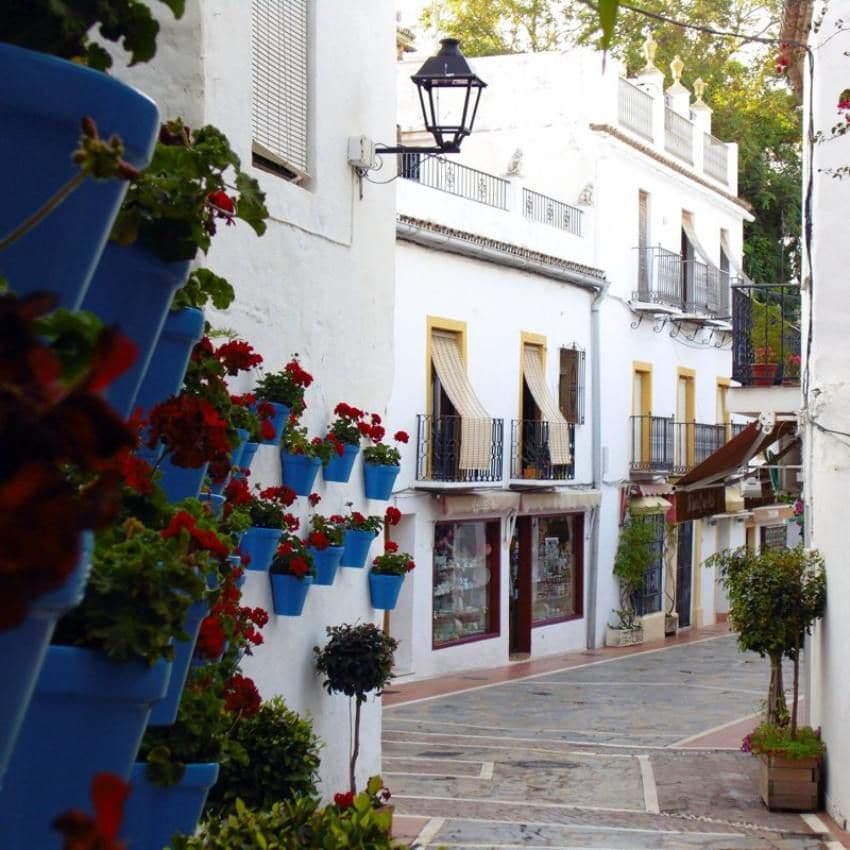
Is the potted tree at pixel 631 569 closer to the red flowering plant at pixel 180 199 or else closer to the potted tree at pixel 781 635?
the potted tree at pixel 781 635

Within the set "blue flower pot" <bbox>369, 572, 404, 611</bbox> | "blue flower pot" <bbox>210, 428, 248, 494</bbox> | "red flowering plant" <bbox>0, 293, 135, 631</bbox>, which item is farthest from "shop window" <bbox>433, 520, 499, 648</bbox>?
"red flowering plant" <bbox>0, 293, 135, 631</bbox>

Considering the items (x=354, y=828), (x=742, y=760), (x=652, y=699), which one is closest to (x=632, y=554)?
(x=652, y=699)

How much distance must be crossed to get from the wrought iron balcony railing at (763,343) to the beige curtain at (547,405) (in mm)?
9293

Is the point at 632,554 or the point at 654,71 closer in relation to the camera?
the point at 632,554

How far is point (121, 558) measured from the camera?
254 cm

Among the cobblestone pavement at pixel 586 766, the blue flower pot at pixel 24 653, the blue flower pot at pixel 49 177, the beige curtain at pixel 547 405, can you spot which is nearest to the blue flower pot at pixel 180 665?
the blue flower pot at pixel 49 177

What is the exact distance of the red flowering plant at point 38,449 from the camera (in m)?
1.08

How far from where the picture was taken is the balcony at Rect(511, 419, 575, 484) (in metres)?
26.6

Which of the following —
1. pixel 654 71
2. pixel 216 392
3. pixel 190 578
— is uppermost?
pixel 654 71

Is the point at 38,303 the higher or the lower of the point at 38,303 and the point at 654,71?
the lower

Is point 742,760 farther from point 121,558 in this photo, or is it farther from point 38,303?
point 38,303

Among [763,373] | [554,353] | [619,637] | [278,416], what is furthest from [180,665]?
[619,637]

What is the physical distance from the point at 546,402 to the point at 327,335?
17.2m

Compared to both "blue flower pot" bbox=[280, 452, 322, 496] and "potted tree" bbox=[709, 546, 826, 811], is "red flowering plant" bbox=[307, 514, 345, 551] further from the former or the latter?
"potted tree" bbox=[709, 546, 826, 811]
